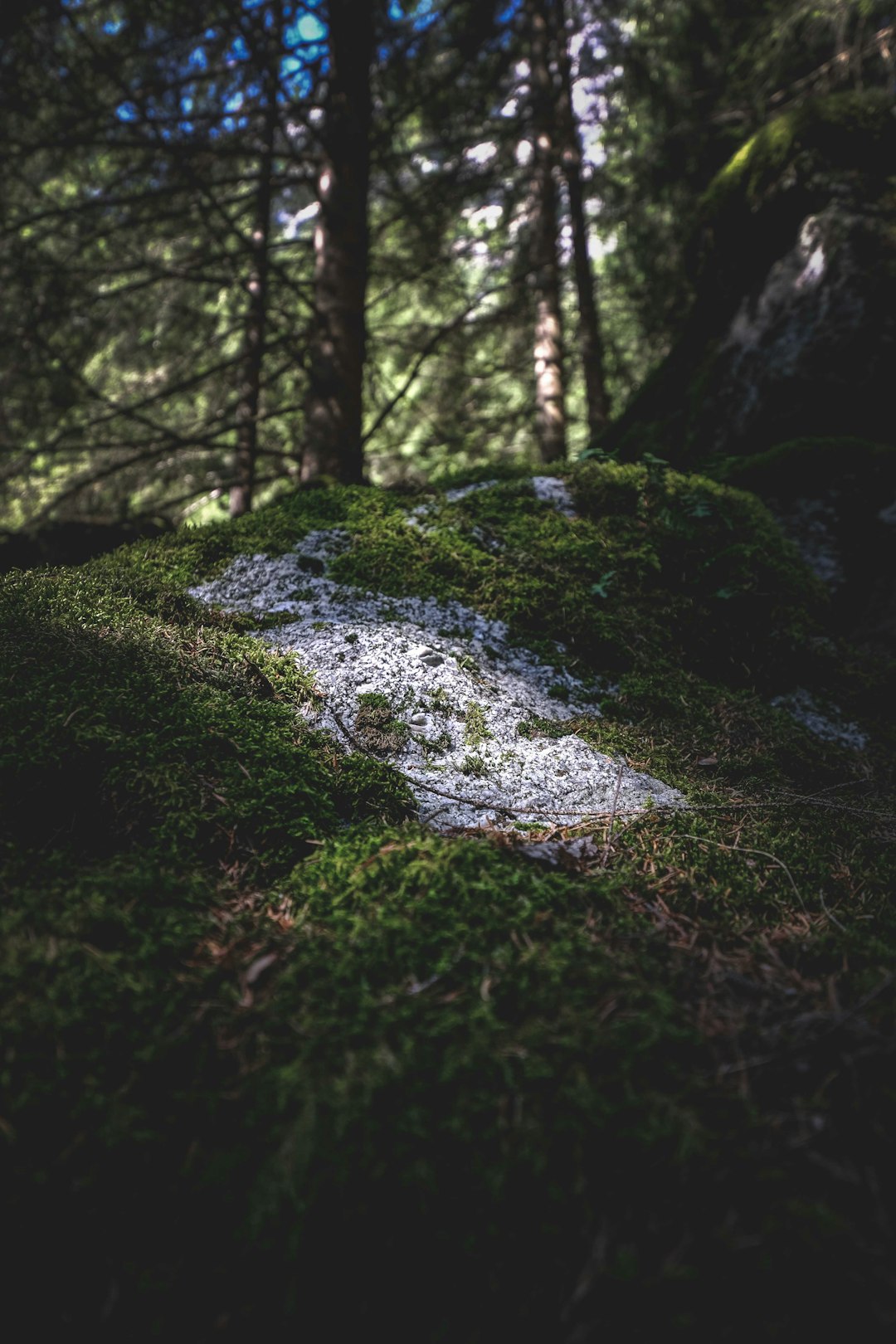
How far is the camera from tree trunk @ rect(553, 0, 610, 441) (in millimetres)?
10562

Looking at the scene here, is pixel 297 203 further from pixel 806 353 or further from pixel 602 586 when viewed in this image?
pixel 602 586

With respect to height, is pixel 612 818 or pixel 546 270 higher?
pixel 546 270

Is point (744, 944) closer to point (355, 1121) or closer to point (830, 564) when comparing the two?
point (355, 1121)

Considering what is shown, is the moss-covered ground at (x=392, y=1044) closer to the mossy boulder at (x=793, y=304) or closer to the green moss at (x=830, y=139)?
the mossy boulder at (x=793, y=304)

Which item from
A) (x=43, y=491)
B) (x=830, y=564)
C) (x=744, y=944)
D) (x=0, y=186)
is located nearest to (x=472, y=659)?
(x=744, y=944)

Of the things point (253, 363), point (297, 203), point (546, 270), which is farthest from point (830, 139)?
point (297, 203)

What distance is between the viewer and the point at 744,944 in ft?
5.89

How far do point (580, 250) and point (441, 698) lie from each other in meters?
10.7

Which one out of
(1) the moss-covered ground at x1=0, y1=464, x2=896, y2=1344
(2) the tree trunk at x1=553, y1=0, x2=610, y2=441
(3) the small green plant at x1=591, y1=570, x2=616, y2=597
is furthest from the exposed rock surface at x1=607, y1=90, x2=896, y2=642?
(1) the moss-covered ground at x1=0, y1=464, x2=896, y2=1344

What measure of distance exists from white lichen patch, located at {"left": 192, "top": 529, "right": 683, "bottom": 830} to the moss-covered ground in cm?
Answer: 21

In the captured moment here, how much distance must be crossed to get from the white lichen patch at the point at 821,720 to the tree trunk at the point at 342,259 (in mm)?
4186

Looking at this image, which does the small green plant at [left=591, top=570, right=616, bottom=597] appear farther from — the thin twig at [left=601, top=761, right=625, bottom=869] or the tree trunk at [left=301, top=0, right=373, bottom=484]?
the tree trunk at [left=301, top=0, right=373, bottom=484]

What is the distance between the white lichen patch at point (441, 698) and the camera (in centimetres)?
250

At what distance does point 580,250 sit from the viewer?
34.9 ft
